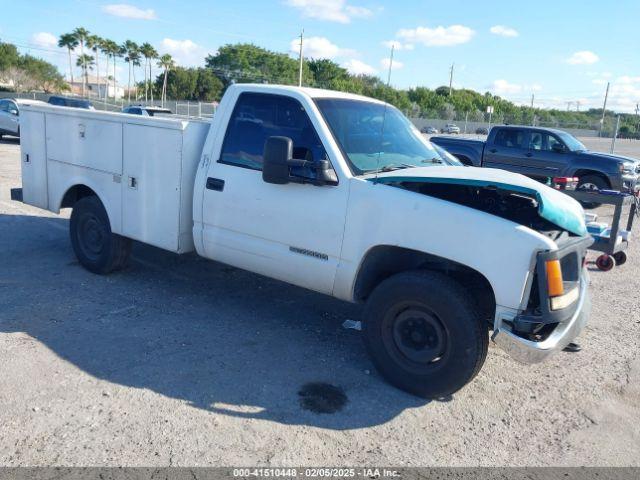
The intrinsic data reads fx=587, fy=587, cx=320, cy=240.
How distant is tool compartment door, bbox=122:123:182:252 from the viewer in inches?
210

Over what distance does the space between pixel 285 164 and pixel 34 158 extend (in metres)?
3.88

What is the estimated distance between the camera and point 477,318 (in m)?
3.87

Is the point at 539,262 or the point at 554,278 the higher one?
the point at 539,262

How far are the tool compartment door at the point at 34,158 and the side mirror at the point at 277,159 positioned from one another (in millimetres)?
3478

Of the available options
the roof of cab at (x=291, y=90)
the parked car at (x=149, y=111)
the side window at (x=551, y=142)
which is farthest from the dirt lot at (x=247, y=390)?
the side window at (x=551, y=142)

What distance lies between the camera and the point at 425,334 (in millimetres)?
4105

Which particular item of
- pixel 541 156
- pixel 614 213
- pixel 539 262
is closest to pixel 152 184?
pixel 539 262

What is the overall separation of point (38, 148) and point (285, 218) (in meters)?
3.65

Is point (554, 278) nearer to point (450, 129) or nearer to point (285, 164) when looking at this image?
point (285, 164)

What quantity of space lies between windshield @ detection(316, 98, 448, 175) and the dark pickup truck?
968 centimetres

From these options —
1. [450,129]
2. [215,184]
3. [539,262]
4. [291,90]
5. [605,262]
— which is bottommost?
[605,262]

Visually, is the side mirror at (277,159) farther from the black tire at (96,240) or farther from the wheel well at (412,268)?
the black tire at (96,240)

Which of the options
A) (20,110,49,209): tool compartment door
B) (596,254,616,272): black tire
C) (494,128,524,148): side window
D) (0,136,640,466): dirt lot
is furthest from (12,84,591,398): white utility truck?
(494,128,524,148): side window

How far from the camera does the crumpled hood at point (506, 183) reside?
3797 mm
